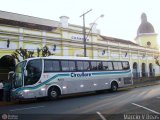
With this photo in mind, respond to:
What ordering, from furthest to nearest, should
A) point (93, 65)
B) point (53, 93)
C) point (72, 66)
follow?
point (93, 65) → point (72, 66) → point (53, 93)

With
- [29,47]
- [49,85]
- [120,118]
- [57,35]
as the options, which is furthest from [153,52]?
[120,118]

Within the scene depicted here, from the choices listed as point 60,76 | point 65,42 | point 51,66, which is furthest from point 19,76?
point 65,42

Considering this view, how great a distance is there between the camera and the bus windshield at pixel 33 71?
1650 cm

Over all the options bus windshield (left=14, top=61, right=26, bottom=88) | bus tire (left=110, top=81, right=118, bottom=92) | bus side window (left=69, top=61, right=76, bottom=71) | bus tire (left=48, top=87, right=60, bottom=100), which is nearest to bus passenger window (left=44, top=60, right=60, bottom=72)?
bus side window (left=69, top=61, right=76, bottom=71)

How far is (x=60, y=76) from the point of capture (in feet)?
59.5

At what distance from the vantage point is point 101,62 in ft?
71.7

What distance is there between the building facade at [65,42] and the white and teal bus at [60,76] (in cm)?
719

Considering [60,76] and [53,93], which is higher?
[60,76]

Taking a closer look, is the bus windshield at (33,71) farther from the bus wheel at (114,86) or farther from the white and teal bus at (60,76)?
the bus wheel at (114,86)

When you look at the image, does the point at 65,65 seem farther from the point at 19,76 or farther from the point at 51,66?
the point at 19,76

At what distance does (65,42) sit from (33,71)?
59.5 ft

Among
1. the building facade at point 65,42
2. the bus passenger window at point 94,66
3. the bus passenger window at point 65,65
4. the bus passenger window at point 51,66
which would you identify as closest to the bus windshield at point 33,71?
the bus passenger window at point 51,66

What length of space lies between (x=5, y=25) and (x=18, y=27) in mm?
1841

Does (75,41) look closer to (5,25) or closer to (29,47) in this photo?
(29,47)
